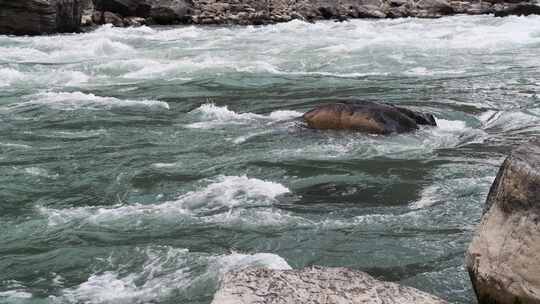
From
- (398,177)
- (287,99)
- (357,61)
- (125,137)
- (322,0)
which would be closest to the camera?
(398,177)

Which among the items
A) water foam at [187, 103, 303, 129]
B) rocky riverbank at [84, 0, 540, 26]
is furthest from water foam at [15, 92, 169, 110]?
rocky riverbank at [84, 0, 540, 26]

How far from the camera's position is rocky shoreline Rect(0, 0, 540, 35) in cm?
2186

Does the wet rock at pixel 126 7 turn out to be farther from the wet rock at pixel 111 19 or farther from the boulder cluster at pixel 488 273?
the boulder cluster at pixel 488 273

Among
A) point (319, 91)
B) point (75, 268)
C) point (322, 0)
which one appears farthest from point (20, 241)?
point (322, 0)

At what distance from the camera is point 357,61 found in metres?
16.8

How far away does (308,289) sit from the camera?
3.58 metres

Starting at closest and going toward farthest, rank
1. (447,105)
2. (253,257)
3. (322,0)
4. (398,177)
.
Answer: (253,257)
(398,177)
(447,105)
(322,0)

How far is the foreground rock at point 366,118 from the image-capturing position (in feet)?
31.3

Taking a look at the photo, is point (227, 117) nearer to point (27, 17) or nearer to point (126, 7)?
point (27, 17)

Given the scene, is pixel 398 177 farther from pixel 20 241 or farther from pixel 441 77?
pixel 441 77

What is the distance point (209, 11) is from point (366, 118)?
19.1 meters

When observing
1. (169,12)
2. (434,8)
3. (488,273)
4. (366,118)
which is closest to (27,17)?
(169,12)

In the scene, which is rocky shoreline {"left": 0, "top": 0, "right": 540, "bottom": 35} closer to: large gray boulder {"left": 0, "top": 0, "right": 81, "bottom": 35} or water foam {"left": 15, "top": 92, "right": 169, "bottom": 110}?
large gray boulder {"left": 0, "top": 0, "right": 81, "bottom": 35}

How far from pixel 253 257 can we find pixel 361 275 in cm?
184
